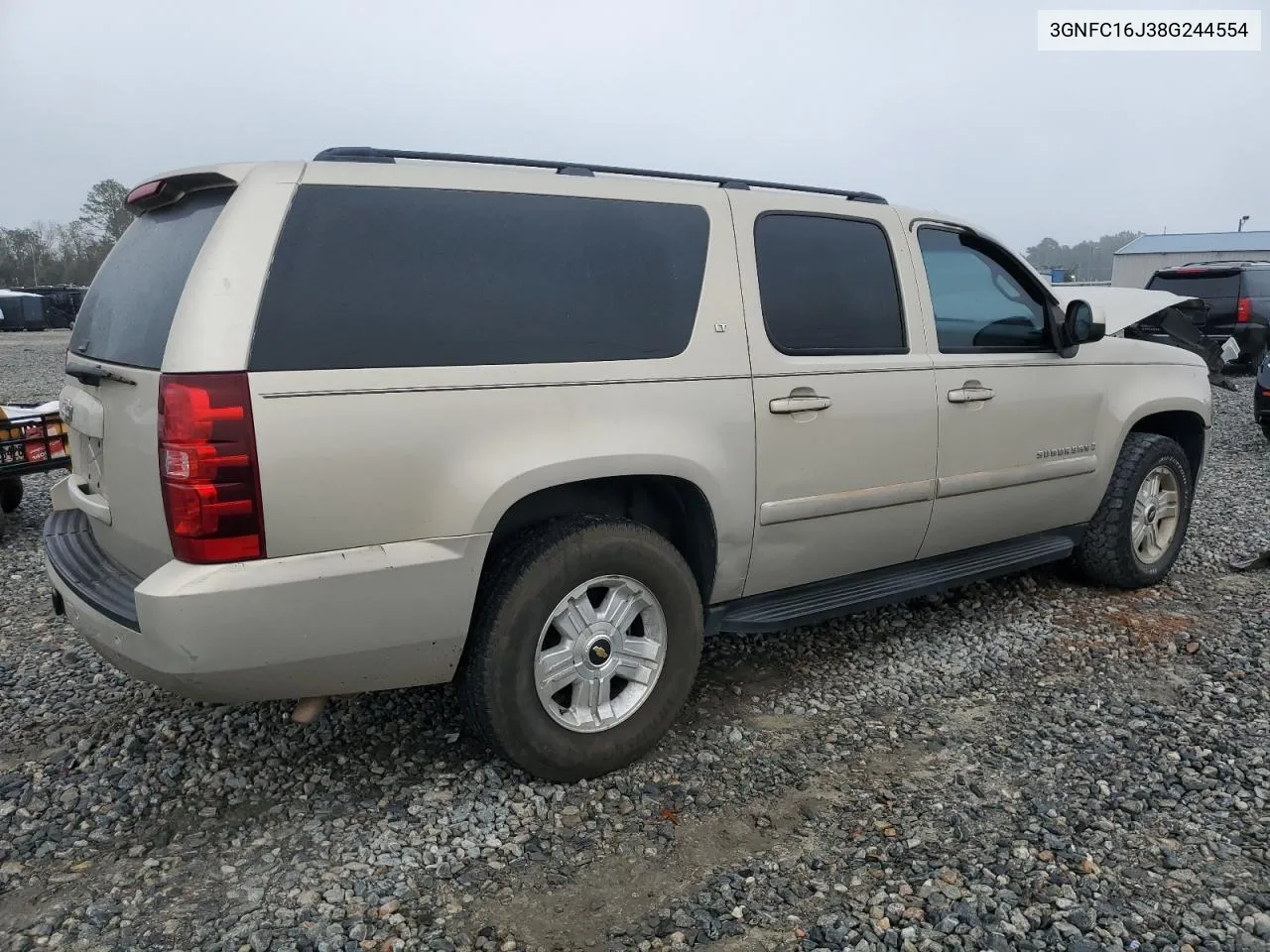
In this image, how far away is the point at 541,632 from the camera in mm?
2857

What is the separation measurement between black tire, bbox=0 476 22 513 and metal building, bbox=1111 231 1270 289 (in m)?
44.1

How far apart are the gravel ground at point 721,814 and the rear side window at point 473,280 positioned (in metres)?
1.36

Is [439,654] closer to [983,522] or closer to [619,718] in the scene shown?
[619,718]

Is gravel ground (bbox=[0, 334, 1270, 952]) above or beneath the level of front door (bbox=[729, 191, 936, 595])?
beneath

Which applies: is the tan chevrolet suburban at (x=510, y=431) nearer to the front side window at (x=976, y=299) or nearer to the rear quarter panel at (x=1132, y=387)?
the front side window at (x=976, y=299)

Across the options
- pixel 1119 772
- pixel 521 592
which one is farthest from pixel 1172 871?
pixel 521 592

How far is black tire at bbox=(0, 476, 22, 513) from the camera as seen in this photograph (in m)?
6.59

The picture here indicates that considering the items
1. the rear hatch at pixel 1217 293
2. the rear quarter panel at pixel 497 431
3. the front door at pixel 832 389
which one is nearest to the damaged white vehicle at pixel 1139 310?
the front door at pixel 832 389

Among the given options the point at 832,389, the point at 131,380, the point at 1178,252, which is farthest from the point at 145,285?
the point at 1178,252

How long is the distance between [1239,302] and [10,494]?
1516 cm

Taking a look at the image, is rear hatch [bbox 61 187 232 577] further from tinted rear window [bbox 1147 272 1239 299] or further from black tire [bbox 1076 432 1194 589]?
tinted rear window [bbox 1147 272 1239 299]

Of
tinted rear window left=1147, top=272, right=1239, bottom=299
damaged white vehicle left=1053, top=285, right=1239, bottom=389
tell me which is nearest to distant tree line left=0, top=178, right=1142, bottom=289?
tinted rear window left=1147, top=272, right=1239, bottom=299

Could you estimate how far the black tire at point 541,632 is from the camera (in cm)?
279

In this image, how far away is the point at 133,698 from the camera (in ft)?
12.1
